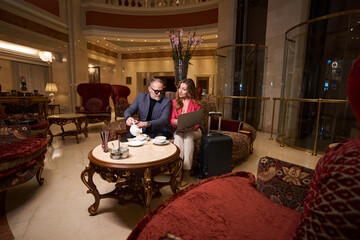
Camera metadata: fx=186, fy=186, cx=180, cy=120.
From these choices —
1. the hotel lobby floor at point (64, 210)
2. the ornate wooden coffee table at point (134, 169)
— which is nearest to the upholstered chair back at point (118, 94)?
the hotel lobby floor at point (64, 210)

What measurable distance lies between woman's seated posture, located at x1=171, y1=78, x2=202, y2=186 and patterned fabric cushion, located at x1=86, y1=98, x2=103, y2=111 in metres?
3.40

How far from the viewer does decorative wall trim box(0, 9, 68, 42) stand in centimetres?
480

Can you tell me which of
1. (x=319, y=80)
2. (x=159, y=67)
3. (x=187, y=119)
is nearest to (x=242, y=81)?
(x=319, y=80)

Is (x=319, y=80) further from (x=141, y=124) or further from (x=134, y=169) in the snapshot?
(x=134, y=169)

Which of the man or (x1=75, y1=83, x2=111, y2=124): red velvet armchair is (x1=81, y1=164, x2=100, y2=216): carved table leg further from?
(x1=75, y1=83, x2=111, y2=124): red velvet armchair

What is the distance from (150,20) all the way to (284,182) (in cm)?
802

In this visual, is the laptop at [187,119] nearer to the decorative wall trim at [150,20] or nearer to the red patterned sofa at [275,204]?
the red patterned sofa at [275,204]

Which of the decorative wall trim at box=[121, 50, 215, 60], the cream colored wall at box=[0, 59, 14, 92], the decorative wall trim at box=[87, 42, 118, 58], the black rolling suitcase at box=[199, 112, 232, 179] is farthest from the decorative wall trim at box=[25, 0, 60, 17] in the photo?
the black rolling suitcase at box=[199, 112, 232, 179]

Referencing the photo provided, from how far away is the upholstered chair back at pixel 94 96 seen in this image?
512cm

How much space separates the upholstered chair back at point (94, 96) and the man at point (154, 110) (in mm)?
3125

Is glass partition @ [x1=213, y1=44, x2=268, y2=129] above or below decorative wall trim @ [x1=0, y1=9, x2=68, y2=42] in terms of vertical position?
below

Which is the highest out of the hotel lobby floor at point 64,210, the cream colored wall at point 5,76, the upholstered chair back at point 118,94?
the cream colored wall at point 5,76

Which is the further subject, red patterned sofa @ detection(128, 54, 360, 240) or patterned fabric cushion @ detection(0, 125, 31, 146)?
patterned fabric cushion @ detection(0, 125, 31, 146)

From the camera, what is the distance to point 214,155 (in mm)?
2145
